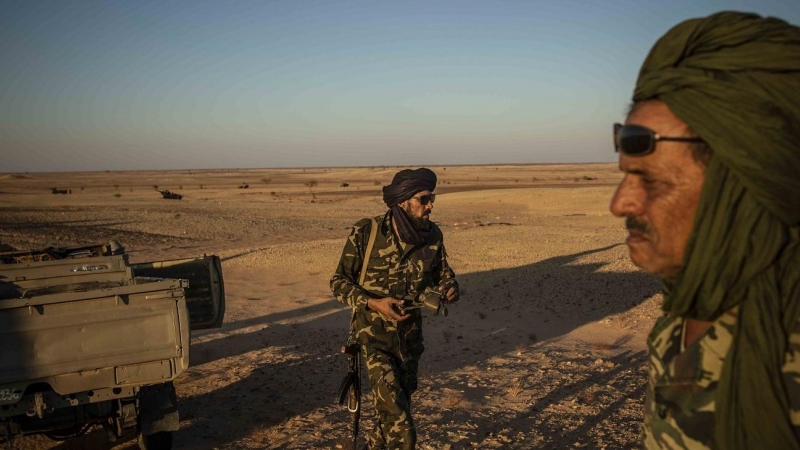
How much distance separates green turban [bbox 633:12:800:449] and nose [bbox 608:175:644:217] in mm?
127

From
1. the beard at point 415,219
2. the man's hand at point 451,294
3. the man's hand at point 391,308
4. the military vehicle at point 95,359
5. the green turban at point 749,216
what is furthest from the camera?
the beard at point 415,219

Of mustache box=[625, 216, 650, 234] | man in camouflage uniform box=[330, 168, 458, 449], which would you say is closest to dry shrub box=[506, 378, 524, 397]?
man in camouflage uniform box=[330, 168, 458, 449]

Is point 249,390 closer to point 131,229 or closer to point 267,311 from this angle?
point 267,311

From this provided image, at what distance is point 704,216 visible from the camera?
1.12m

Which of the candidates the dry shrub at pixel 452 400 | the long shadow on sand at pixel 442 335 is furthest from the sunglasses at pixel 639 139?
the dry shrub at pixel 452 400

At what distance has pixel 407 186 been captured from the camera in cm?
428

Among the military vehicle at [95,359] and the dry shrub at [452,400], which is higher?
the military vehicle at [95,359]

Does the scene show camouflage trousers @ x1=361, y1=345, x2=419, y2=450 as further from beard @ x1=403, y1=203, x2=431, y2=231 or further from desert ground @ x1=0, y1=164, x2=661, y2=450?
desert ground @ x1=0, y1=164, x2=661, y2=450

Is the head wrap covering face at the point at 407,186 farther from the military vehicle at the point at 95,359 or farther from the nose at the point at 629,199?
the nose at the point at 629,199

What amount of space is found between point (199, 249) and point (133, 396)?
584 inches

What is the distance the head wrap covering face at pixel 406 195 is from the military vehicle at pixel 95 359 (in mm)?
1582

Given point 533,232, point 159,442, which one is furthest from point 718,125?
point 533,232

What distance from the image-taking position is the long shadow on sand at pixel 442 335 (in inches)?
253

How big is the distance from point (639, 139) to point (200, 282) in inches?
241
